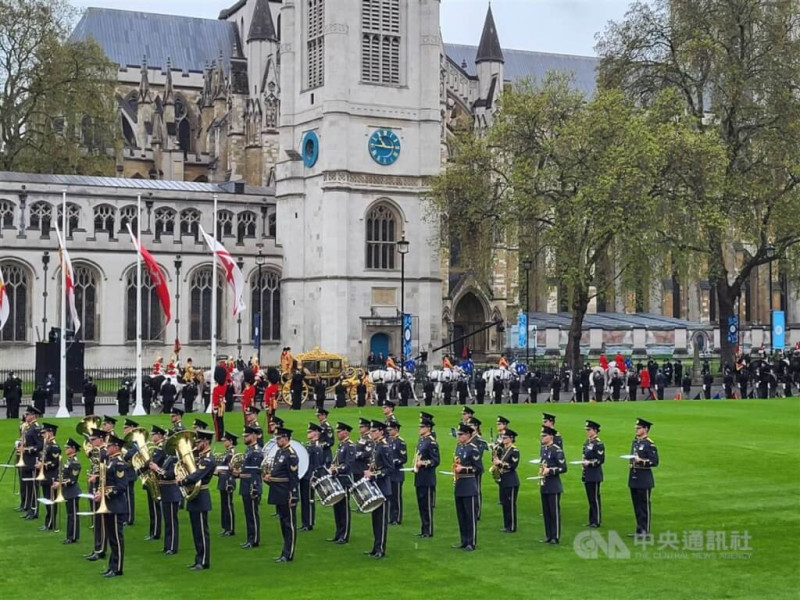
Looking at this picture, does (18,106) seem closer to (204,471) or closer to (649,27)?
(649,27)

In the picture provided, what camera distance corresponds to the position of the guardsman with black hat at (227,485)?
19359mm

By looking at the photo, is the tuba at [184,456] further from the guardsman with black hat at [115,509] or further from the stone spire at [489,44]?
the stone spire at [489,44]

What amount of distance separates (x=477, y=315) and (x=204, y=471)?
172 feet

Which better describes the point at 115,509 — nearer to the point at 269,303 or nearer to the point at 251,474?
the point at 251,474

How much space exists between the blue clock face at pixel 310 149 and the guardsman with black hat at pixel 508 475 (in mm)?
42735

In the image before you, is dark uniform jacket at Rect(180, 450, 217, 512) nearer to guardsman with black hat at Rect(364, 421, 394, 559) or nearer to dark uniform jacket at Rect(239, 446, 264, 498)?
dark uniform jacket at Rect(239, 446, 264, 498)

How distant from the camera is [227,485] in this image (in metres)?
19.8

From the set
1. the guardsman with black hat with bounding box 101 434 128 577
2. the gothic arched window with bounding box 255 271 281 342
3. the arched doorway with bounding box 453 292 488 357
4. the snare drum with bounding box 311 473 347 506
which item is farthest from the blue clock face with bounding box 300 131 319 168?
the guardsman with black hat with bounding box 101 434 128 577

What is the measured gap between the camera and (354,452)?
19.5 metres

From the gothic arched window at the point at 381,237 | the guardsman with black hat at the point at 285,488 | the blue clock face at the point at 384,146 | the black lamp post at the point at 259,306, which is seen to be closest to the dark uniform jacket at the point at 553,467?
the guardsman with black hat at the point at 285,488

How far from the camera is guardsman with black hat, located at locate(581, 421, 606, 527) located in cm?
1981

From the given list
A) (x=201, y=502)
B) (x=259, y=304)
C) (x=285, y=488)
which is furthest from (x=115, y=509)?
(x=259, y=304)

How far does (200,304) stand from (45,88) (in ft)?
52.6

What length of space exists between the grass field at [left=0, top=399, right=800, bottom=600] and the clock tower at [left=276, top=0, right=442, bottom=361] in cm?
3414
